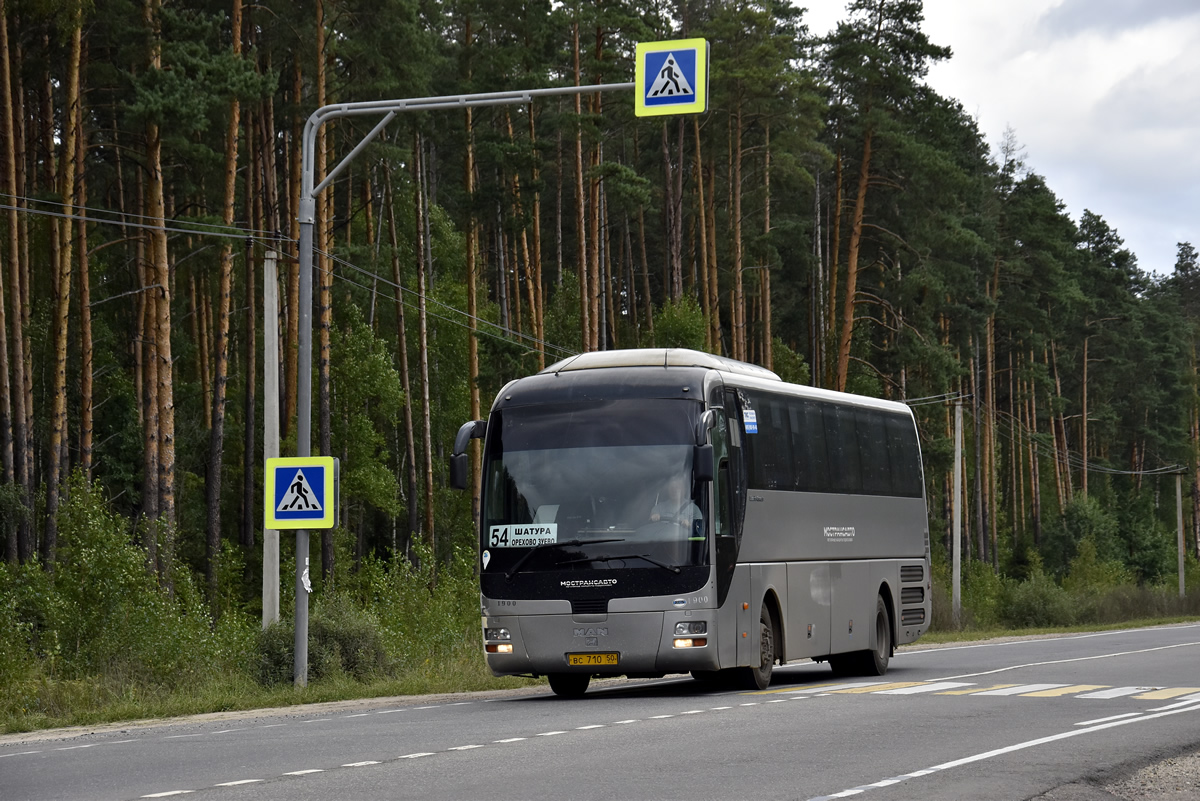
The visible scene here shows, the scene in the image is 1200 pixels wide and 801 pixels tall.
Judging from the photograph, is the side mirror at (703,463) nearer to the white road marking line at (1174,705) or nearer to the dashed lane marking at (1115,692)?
the dashed lane marking at (1115,692)

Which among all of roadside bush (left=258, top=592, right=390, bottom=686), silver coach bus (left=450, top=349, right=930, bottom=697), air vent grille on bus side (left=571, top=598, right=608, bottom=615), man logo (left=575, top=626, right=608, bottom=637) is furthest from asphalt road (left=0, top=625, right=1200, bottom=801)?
roadside bush (left=258, top=592, right=390, bottom=686)

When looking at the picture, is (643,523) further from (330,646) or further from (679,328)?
(679,328)

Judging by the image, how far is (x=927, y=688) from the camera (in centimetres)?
1973

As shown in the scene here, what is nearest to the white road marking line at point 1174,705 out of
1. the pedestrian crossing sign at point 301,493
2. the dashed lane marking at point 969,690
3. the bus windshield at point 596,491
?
the dashed lane marking at point 969,690

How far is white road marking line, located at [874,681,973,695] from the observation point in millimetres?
19016

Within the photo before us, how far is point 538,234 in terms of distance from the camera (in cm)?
5978

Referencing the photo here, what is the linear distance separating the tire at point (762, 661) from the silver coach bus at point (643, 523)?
3 centimetres

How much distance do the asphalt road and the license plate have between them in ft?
1.46

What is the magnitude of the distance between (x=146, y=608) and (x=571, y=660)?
7750 millimetres

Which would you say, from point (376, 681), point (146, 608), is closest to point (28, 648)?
point (146, 608)

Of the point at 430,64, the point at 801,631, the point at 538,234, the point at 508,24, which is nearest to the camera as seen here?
the point at 801,631

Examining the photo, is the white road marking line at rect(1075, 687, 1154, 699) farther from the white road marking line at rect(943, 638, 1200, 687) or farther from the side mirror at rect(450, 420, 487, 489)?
the side mirror at rect(450, 420, 487, 489)

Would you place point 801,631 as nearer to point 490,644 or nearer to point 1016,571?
point 490,644

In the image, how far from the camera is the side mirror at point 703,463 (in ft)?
59.0
